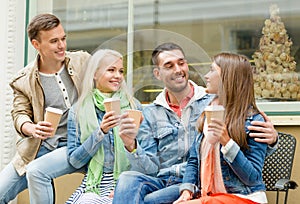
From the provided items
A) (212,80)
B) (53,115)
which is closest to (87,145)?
(53,115)

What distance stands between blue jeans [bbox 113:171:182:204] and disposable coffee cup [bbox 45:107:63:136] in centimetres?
50

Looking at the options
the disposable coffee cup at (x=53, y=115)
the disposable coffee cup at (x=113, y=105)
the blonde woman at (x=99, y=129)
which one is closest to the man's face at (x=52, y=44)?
the blonde woman at (x=99, y=129)

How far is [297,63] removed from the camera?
384cm

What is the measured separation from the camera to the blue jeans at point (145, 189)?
269cm

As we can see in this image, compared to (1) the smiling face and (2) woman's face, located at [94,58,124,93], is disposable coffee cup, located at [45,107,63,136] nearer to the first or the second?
(2) woman's face, located at [94,58,124,93]

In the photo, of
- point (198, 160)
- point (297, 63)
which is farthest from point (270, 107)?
point (198, 160)

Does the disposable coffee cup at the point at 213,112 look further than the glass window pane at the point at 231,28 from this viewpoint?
No

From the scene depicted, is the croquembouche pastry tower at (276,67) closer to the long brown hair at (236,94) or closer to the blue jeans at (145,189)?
the long brown hair at (236,94)

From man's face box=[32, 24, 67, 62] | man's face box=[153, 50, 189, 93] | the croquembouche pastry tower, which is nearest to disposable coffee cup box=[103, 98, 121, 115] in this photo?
man's face box=[153, 50, 189, 93]

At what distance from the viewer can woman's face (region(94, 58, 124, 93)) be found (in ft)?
9.25

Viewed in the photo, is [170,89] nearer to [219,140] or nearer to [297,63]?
[219,140]

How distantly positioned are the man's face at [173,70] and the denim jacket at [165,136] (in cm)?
5

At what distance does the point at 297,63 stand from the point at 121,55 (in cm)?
146

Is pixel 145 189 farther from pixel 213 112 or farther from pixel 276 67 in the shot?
pixel 276 67
